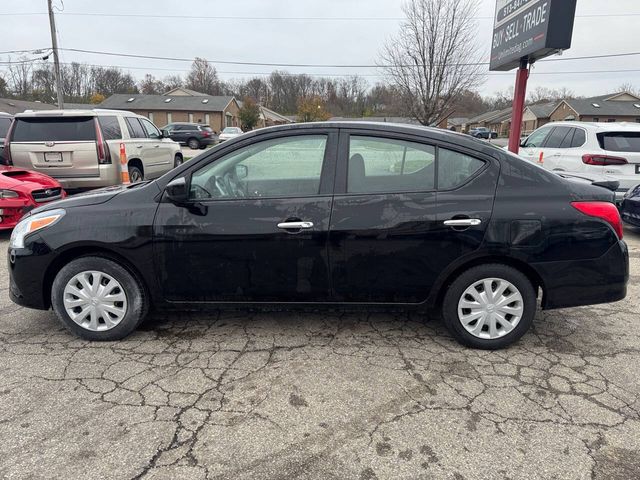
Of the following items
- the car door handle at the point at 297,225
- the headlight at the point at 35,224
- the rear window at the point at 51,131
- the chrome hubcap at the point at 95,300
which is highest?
the rear window at the point at 51,131

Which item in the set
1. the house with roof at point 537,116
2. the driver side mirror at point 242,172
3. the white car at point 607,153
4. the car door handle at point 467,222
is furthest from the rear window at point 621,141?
the house with roof at point 537,116

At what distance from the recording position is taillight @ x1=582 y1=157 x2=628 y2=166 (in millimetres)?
7184

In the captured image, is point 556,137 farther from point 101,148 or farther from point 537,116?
point 537,116

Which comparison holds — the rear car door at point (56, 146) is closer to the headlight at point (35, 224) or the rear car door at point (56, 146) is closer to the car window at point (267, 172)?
the headlight at point (35, 224)

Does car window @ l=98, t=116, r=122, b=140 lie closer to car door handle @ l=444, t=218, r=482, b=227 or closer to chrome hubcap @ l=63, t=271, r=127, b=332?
chrome hubcap @ l=63, t=271, r=127, b=332

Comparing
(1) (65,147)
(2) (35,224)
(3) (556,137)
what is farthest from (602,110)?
(2) (35,224)

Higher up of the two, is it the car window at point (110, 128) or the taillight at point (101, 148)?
the car window at point (110, 128)

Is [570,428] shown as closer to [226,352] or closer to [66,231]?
[226,352]

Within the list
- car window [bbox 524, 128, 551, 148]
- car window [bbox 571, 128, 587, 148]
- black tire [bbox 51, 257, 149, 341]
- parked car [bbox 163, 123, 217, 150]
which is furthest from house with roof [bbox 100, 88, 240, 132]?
black tire [bbox 51, 257, 149, 341]

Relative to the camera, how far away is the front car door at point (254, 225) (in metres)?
3.10

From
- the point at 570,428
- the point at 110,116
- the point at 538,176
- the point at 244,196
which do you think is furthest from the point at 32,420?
the point at 110,116

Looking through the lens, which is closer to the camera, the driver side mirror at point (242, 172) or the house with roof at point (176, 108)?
the driver side mirror at point (242, 172)

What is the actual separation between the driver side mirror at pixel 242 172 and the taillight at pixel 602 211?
230cm

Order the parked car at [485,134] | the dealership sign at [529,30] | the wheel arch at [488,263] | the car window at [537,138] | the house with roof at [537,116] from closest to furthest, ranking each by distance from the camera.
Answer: the wheel arch at [488,263] → the dealership sign at [529,30] → the car window at [537,138] → the parked car at [485,134] → the house with roof at [537,116]
